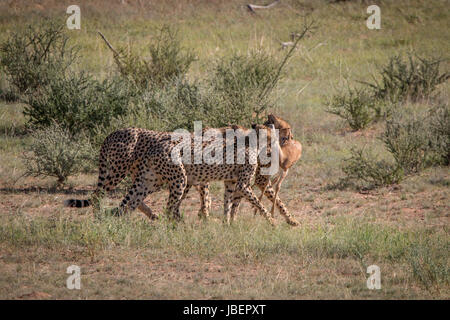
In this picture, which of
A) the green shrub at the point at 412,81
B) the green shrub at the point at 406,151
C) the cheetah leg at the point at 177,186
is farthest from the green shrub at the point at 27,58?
the cheetah leg at the point at 177,186

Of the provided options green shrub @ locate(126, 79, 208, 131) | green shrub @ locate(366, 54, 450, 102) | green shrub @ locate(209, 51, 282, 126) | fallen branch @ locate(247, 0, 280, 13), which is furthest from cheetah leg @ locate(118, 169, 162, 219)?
fallen branch @ locate(247, 0, 280, 13)

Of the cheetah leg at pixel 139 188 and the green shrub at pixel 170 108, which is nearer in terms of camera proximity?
the cheetah leg at pixel 139 188

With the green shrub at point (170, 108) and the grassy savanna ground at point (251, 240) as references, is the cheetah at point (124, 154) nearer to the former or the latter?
the grassy savanna ground at point (251, 240)

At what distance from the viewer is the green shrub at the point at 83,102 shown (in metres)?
11.0

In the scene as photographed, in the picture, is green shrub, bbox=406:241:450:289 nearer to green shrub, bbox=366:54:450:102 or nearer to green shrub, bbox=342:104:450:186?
green shrub, bbox=342:104:450:186

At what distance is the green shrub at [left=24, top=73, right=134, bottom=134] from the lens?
36.1 ft

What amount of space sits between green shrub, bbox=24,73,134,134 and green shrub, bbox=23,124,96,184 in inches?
38.9

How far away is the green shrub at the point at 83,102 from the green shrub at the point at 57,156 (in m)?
0.99

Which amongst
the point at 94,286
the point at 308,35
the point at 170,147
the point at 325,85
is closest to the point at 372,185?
the point at 170,147

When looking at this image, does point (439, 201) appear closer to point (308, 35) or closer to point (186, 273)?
point (186, 273)

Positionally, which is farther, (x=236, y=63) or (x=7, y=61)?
(x=7, y=61)

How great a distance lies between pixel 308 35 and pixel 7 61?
10.4 metres

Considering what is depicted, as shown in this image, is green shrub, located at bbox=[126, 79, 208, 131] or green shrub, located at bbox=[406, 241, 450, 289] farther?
green shrub, located at bbox=[126, 79, 208, 131]
